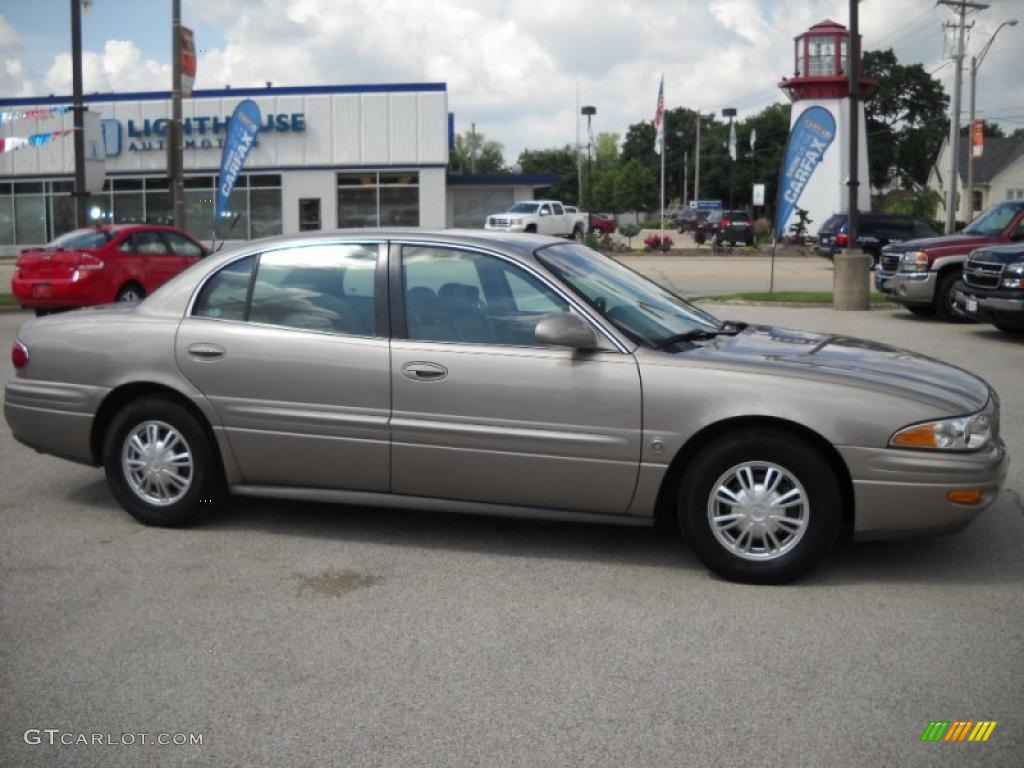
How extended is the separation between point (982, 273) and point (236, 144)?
46.9 ft

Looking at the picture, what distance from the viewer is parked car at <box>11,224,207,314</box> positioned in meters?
17.4

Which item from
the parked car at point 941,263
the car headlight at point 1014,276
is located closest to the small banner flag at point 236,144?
the parked car at point 941,263

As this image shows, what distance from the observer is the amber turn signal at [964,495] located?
16.4 ft

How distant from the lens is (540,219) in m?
45.3

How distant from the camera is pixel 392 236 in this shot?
588 cm

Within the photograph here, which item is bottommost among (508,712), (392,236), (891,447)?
(508,712)

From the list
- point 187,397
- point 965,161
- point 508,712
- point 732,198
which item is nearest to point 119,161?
point 187,397

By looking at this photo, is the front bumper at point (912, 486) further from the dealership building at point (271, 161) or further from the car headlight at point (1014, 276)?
the dealership building at point (271, 161)

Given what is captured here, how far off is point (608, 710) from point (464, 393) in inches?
78.8

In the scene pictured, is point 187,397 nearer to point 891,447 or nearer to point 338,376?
point 338,376

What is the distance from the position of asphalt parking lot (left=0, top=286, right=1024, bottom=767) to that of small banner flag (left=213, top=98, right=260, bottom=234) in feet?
54.4

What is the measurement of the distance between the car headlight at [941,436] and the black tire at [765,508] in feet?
1.16

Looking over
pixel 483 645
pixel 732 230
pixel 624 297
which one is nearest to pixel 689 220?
pixel 732 230

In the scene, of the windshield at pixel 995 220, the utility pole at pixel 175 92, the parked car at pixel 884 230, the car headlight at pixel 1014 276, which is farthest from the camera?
the parked car at pixel 884 230
